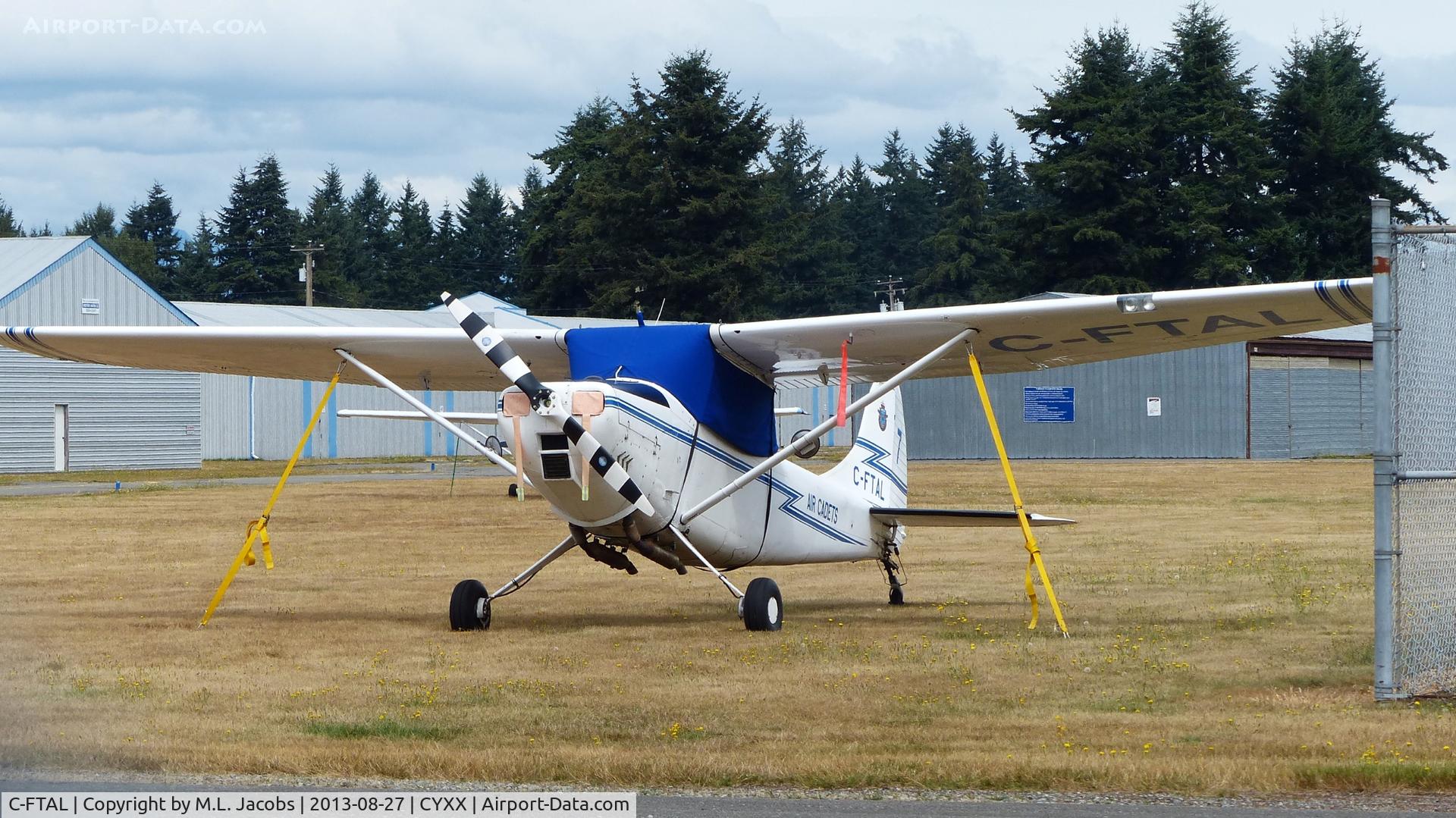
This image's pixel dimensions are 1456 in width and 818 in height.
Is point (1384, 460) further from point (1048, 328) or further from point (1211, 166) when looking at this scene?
point (1211, 166)

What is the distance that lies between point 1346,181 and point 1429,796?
69622 mm

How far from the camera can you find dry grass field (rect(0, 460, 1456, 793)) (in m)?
6.79

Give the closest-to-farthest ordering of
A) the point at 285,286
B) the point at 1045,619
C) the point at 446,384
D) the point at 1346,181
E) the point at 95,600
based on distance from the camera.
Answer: the point at 1045,619 → the point at 95,600 → the point at 446,384 → the point at 1346,181 → the point at 285,286

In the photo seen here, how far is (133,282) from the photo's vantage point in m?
43.8

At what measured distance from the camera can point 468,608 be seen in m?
12.3

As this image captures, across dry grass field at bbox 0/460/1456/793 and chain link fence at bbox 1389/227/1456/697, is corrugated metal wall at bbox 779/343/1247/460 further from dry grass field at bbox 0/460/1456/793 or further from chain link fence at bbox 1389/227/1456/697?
chain link fence at bbox 1389/227/1456/697

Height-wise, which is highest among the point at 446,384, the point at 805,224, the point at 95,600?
the point at 805,224

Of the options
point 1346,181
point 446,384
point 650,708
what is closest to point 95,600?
point 446,384

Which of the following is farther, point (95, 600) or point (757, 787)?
point (95, 600)

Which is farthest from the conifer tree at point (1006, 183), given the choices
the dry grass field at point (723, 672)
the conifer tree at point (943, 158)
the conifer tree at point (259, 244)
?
the dry grass field at point (723, 672)

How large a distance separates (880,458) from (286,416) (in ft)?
135

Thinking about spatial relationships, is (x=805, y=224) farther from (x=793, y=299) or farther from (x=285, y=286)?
(x=285, y=286)

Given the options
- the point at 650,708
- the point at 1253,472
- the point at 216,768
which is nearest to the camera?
the point at 216,768

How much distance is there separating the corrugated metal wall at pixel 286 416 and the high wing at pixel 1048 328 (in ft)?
126
